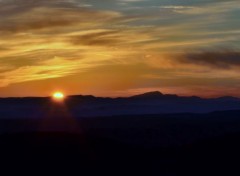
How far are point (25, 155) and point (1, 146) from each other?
2797 millimetres

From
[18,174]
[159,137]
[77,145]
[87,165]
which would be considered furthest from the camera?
[159,137]

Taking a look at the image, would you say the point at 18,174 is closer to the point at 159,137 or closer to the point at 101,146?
the point at 101,146

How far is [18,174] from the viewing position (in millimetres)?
36594

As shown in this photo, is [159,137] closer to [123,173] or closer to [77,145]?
[77,145]

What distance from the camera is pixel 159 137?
87125 mm

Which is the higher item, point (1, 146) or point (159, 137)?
point (1, 146)

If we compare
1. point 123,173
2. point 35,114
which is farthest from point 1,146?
point 35,114

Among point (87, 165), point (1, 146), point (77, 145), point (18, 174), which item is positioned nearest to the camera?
point (18, 174)

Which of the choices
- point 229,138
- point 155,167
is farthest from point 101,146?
point 229,138

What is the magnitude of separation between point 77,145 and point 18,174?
9062mm

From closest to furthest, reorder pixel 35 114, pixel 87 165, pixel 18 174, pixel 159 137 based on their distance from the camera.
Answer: pixel 18 174 < pixel 87 165 < pixel 159 137 < pixel 35 114

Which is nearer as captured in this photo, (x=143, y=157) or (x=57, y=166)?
(x=57, y=166)

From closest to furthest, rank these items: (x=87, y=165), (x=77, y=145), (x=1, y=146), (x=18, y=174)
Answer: (x=18, y=174), (x=87, y=165), (x=1, y=146), (x=77, y=145)

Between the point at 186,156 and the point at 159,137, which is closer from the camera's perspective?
the point at 186,156
